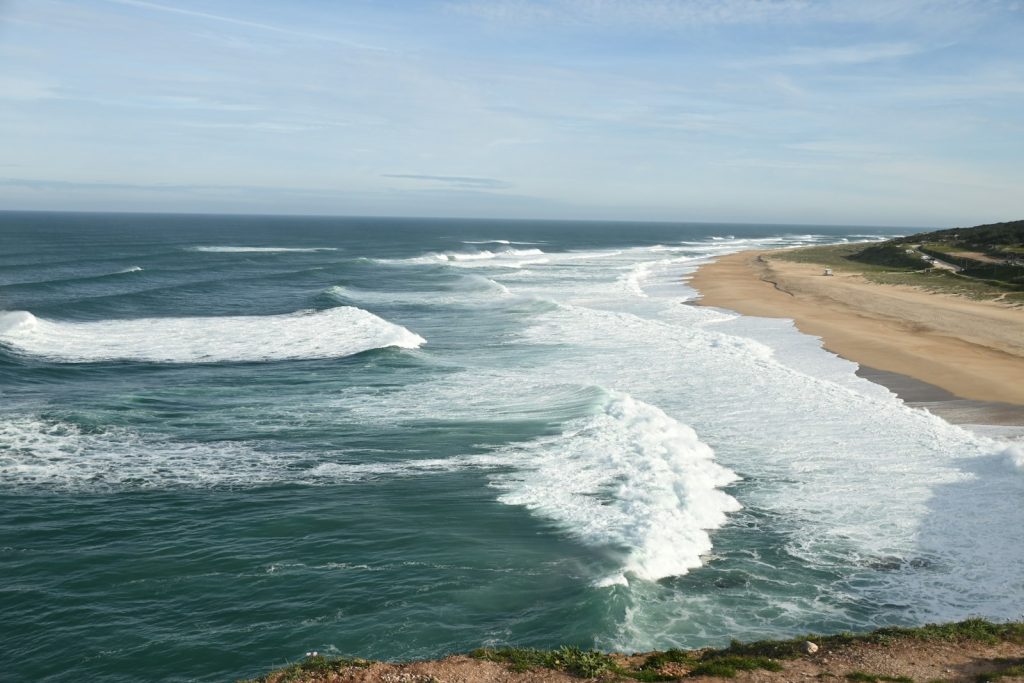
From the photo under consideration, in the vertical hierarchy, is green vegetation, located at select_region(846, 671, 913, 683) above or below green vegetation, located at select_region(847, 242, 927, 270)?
below

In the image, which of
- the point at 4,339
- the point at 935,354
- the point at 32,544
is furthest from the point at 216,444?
the point at 935,354

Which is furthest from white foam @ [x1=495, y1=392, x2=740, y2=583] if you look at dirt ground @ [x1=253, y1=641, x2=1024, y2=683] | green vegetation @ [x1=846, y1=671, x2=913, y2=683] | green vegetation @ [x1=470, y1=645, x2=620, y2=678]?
green vegetation @ [x1=846, y1=671, x2=913, y2=683]

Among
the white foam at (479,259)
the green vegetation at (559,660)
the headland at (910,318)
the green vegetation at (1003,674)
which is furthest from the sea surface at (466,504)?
the white foam at (479,259)

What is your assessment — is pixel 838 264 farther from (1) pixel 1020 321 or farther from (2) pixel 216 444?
(2) pixel 216 444

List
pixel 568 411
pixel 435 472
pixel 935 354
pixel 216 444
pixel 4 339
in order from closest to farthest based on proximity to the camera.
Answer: pixel 435 472
pixel 216 444
pixel 568 411
pixel 935 354
pixel 4 339

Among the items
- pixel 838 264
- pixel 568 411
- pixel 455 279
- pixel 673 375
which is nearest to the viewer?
pixel 568 411

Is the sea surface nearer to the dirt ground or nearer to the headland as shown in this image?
the dirt ground
